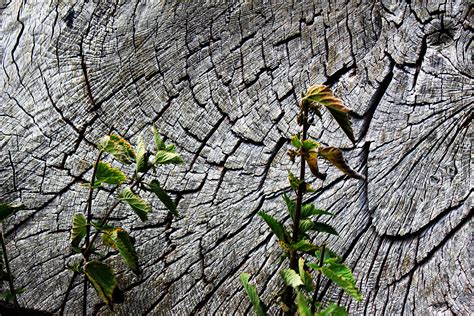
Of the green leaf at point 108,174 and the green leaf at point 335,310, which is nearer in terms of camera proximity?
the green leaf at point 335,310

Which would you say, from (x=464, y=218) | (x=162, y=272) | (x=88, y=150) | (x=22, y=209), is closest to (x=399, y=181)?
(x=464, y=218)

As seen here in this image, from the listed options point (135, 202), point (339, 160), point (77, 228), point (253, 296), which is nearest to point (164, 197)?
point (135, 202)

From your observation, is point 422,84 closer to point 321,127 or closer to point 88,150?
point 321,127

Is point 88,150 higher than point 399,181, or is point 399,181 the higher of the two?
point 88,150

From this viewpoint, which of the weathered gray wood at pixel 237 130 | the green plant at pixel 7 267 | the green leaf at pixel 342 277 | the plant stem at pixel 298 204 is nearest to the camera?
the green leaf at pixel 342 277

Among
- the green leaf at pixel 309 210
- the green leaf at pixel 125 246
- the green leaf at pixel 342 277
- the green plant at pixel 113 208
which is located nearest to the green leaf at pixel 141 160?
the green plant at pixel 113 208

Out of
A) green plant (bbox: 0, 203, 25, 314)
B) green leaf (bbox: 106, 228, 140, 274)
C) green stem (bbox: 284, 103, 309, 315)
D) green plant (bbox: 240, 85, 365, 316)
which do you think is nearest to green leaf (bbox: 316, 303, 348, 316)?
green plant (bbox: 240, 85, 365, 316)

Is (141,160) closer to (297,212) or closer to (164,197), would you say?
(164,197)

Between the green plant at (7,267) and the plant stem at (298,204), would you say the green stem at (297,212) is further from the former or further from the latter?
the green plant at (7,267)

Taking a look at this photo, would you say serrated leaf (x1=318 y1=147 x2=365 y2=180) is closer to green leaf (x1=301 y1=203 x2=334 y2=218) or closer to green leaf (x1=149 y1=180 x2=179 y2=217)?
green leaf (x1=301 y1=203 x2=334 y2=218)
